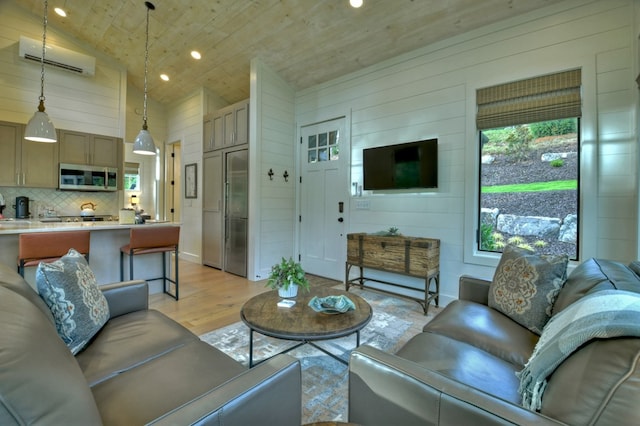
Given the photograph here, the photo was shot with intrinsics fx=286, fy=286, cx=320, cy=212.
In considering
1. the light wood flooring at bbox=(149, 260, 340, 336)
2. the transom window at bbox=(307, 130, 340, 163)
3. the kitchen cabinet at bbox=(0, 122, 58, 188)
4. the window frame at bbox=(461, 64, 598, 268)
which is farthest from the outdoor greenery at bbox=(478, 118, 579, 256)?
the kitchen cabinet at bbox=(0, 122, 58, 188)

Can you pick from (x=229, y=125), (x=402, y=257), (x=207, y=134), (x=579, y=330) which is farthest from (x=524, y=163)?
(x=207, y=134)

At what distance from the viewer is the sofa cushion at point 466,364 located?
1.18m

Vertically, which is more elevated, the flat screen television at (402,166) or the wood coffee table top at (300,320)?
the flat screen television at (402,166)

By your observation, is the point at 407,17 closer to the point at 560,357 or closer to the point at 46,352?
the point at 560,357

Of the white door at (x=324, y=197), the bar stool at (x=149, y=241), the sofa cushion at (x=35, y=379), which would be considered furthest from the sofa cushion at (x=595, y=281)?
the bar stool at (x=149, y=241)

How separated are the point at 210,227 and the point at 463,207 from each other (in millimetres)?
4376

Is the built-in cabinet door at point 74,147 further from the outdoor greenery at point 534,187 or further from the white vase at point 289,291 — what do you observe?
the outdoor greenery at point 534,187

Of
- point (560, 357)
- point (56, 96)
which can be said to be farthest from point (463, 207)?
point (56, 96)

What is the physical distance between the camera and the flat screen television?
3.46m

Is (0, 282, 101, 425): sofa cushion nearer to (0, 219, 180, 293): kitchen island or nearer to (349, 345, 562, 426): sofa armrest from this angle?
(349, 345, 562, 426): sofa armrest

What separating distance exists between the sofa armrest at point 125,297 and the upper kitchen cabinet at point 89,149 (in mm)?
4328

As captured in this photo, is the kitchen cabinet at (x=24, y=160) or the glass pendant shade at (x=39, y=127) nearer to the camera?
the glass pendant shade at (x=39, y=127)

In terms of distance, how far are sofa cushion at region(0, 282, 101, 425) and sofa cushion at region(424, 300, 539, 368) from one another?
164cm

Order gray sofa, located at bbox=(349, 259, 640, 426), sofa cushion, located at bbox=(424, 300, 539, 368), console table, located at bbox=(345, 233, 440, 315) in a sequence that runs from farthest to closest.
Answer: console table, located at bbox=(345, 233, 440, 315) → sofa cushion, located at bbox=(424, 300, 539, 368) → gray sofa, located at bbox=(349, 259, 640, 426)
